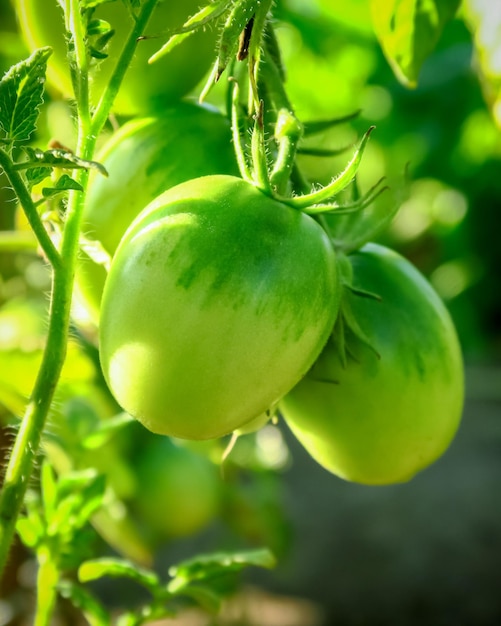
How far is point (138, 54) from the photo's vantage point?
592 millimetres

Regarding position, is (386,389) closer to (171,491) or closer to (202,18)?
(202,18)

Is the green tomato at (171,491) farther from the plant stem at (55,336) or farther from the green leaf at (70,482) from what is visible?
the plant stem at (55,336)

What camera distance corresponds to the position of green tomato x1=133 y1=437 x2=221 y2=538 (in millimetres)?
1248

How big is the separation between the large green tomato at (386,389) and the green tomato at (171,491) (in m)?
0.67

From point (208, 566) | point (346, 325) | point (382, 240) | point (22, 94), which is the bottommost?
point (382, 240)

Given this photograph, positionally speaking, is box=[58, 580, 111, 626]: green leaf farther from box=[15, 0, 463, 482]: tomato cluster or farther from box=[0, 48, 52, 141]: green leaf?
box=[0, 48, 52, 141]: green leaf

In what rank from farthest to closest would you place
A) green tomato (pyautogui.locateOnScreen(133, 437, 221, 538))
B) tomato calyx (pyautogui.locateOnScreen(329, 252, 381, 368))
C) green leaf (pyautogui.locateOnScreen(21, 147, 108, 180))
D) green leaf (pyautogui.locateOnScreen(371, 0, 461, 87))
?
green tomato (pyautogui.locateOnScreen(133, 437, 221, 538))
green leaf (pyautogui.locateOnScreen(371, 0, 461, 87))
tomato calyx (pyautogui.locateOnScreen(329, 252, 381, 368))
green leaf (pyautogui.locateOnScreen(21, 147, 108, 180))

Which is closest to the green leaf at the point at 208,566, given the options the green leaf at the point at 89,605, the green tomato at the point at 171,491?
the green leaf at the point at 89,605

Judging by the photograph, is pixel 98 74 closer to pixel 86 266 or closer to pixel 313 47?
pixel 86 266

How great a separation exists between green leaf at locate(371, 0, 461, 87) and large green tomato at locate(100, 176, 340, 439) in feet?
1.00

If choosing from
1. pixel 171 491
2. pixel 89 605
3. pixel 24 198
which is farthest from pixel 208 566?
pixel 171 491

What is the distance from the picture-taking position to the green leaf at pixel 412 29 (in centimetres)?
70

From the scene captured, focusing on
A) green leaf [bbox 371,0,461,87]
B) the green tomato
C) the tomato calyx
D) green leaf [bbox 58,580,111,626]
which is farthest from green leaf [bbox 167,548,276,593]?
the green tomato

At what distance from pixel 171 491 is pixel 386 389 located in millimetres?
723
